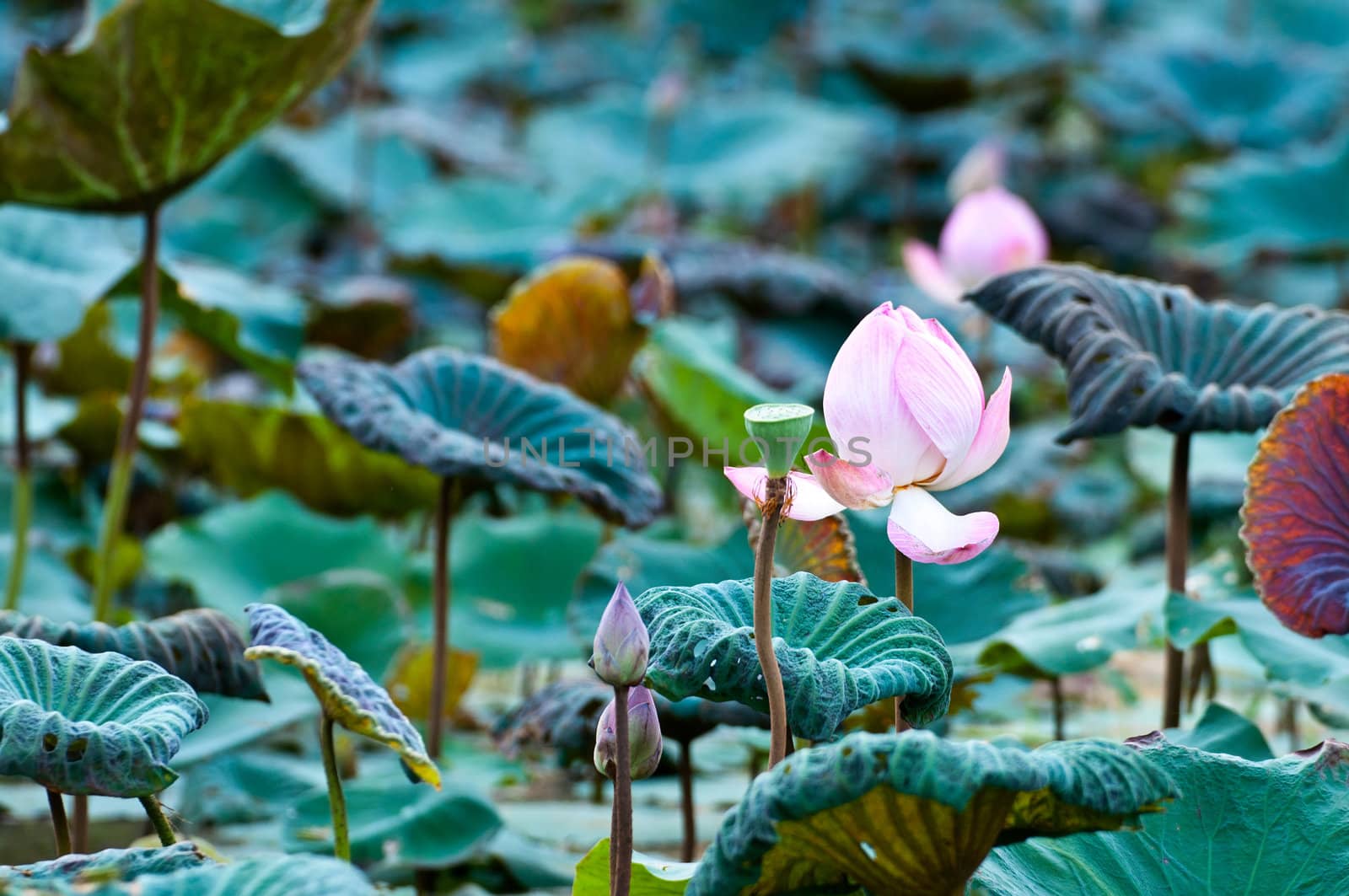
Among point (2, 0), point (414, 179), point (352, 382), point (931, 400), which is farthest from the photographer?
point (2, 0)

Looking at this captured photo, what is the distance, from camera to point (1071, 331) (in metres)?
1.25

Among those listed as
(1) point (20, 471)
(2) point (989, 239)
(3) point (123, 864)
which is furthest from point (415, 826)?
(2) point (989, 239)

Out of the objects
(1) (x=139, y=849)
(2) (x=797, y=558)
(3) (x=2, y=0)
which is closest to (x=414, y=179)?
(3) (x=2, y=0)

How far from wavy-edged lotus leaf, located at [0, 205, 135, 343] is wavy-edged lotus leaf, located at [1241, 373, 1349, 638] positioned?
1.27 metres

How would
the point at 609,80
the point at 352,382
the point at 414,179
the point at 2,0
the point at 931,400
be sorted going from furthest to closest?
the point at 2,0
the point at 609,80
the point at 414,179
the point at 352,382
the point at 931,400

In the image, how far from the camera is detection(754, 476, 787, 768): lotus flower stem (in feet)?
2.47

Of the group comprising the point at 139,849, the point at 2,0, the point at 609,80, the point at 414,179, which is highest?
the point at 2,0

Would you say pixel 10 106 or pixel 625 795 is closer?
pixel 625 795

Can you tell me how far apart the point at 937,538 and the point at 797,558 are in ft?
1.39

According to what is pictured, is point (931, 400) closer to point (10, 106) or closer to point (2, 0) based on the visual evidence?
point (10, 106)

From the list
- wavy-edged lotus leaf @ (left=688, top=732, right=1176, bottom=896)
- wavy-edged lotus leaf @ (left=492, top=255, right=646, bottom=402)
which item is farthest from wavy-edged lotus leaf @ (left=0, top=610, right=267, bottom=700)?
wavy-edged lotus leaf @ (left=492, top=255, right=646, bottom=402)

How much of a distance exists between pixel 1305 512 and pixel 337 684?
0.72m

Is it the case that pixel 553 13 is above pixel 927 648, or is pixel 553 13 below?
above

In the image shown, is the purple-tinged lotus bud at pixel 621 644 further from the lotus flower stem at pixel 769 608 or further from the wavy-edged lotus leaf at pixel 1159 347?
the wavy-edged lotus leaf at pixel 1159 347
